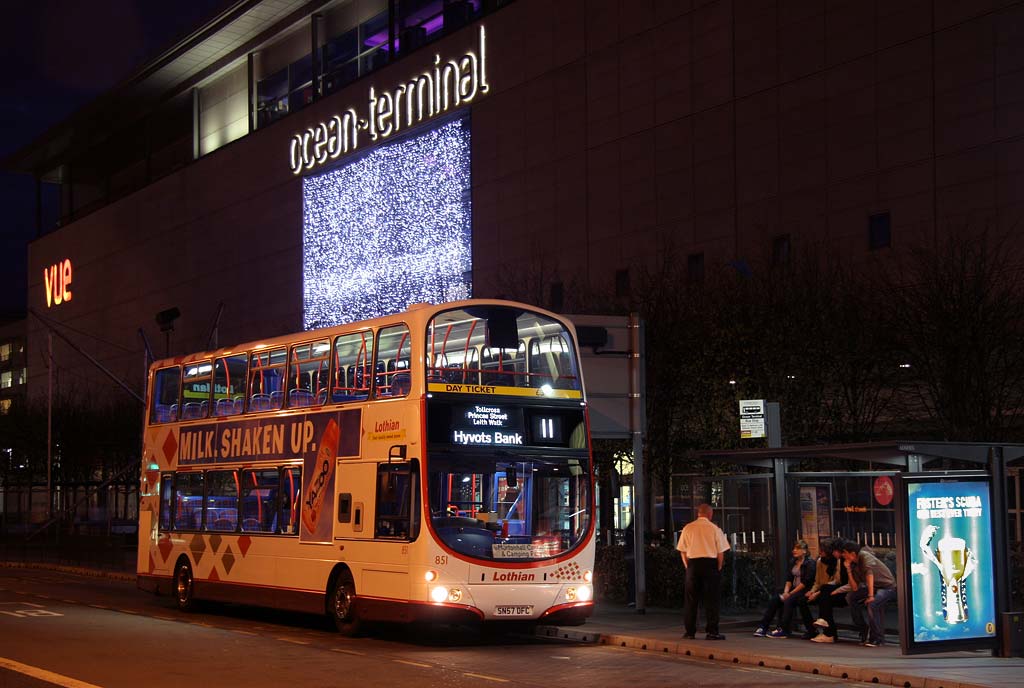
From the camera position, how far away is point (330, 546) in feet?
66.3

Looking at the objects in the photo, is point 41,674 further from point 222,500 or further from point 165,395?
point 165,395

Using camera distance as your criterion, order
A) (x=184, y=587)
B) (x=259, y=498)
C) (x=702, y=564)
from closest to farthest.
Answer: (x=702, y=564)
(x=259, y=498)
(x=184, y=587)

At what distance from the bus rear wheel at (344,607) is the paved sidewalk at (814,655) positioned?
9.73ft

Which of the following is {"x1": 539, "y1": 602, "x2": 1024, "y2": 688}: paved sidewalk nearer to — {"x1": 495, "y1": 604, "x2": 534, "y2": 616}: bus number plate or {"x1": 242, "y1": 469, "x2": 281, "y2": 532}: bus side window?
{"x1": 495, "y1": 604, "x2": 534, "y2": 616}: bus number plate

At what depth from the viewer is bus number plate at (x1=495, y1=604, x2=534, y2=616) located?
717 inches

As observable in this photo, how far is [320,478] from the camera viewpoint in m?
20.7

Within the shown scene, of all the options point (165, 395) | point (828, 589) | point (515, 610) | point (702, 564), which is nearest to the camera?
point (828, 589)

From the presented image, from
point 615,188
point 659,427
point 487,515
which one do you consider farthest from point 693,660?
point 615,188

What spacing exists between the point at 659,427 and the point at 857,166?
11.2 meters

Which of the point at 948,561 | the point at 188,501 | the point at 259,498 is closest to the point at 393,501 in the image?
the point at 259,498

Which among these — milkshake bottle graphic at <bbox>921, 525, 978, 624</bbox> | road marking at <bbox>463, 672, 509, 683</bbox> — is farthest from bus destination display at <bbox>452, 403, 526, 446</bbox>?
milkshake bottle graphic at <bbox>921, 525, 978, 624</bbox>

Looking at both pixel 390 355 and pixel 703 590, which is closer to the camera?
pixel 703 590

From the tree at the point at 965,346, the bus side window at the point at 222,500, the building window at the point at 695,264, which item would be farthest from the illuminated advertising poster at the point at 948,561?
the building window at the point at 695,264

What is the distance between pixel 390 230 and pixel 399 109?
5249 millimetres
